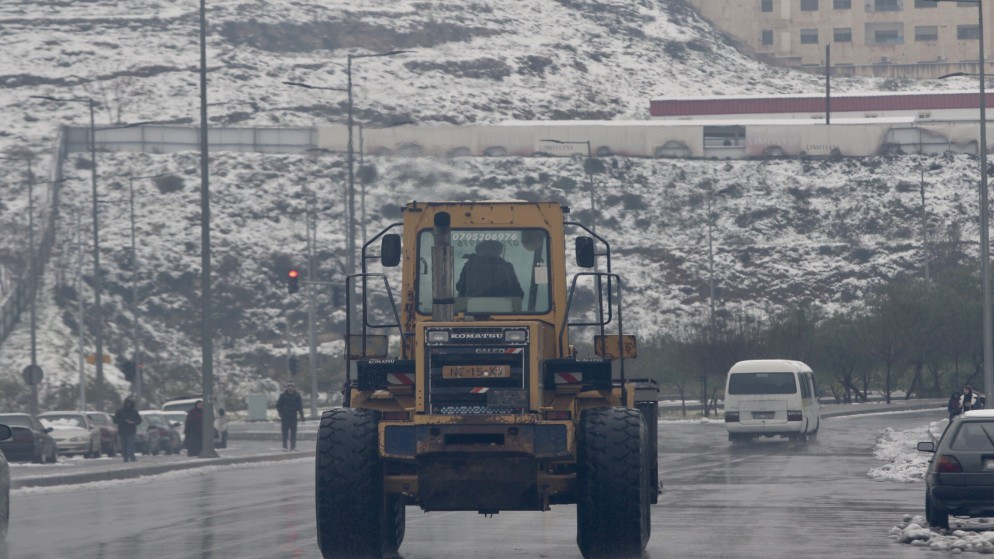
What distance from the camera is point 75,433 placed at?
46.7 meters

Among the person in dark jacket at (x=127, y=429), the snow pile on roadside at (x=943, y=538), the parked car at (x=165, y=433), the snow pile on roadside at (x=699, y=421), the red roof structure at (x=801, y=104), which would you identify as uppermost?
the red roof structure at (x=801, y=104)

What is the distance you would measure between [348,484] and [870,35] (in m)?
127

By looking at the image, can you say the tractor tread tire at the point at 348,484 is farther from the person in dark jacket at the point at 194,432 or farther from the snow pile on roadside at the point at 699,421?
the snow pile on roadside at the point at 699,421

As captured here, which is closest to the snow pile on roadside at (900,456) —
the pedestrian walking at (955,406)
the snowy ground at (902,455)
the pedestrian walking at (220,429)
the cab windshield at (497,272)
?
the snowy ground at (902,455)

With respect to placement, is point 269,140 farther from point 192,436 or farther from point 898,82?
point 192,436

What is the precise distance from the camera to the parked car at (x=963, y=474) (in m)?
18.7

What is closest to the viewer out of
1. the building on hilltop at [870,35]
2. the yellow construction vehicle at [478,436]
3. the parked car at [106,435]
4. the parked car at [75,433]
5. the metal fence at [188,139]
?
the yellow construction vehicle at [478,436]

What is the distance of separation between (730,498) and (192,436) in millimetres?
21563

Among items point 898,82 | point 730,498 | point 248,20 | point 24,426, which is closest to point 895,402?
point 24,426

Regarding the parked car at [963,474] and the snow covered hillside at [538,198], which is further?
the snow covered hillside at [538,198]

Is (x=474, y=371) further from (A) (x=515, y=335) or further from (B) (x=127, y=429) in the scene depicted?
(B) (x=127, y=429)

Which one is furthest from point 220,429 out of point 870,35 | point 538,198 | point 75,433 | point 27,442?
point 870,35

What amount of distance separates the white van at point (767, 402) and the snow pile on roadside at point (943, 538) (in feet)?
85.7

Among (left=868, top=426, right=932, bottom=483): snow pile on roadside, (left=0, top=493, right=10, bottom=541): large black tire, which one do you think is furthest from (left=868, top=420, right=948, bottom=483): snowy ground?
(left=0, top=493, right=10, bottom=541): large black tire
